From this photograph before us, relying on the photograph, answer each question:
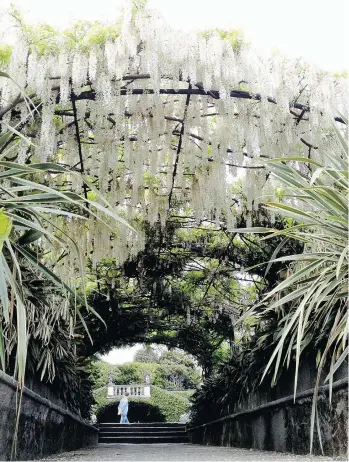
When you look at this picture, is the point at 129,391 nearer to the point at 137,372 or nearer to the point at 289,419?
the point at 137,372

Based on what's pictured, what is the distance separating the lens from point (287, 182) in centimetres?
259

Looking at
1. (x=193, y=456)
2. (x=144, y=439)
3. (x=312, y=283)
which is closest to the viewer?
(x=312, y=283)

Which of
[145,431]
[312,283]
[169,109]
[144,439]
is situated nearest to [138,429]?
[145,431]

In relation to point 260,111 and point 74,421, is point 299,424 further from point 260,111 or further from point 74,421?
point 74,421

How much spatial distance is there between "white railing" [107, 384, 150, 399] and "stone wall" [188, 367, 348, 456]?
13025 millimetres

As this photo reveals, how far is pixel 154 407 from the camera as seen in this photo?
19.3 m

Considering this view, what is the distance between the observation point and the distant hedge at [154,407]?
1911cm

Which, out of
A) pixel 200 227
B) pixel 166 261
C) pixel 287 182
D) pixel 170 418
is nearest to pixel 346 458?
pixel 287 182

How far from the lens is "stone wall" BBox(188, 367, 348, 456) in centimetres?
313

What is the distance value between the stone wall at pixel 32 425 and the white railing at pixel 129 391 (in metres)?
13.7

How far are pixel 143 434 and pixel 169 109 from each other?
37.9ft

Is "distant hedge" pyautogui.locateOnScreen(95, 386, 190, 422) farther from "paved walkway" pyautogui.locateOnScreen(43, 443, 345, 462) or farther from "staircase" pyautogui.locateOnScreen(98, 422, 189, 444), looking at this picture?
"paved walkway" pyautogui.locateOnScreen(43, 443, 345, 462)

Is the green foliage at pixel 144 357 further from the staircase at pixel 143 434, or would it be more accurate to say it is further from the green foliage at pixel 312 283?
the green foliage at pixel 312 283

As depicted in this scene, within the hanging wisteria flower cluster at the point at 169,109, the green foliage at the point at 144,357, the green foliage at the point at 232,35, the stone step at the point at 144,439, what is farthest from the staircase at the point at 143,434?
the green foliage at the point at 144,357
